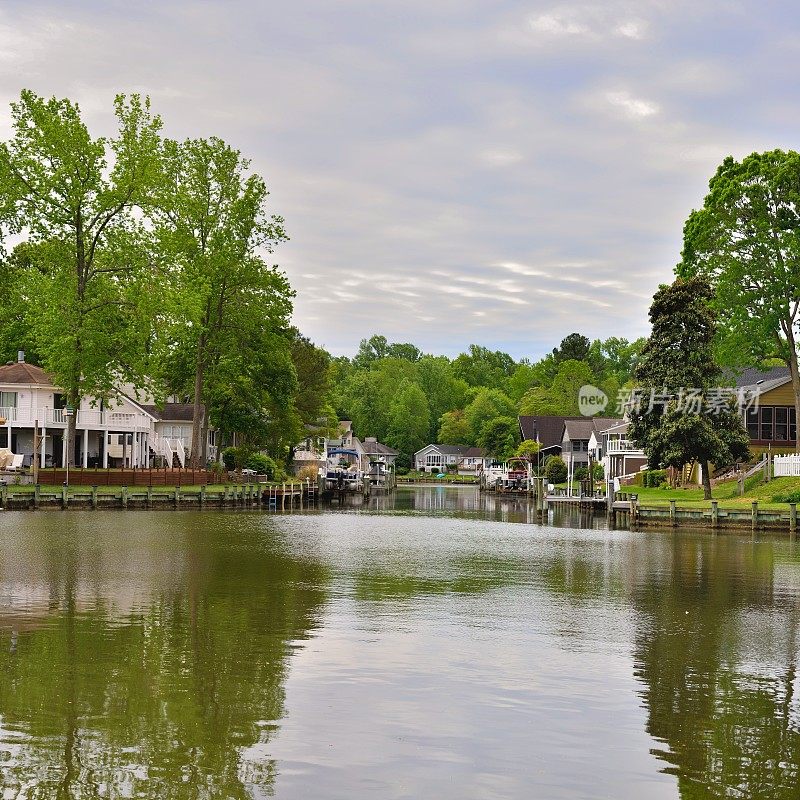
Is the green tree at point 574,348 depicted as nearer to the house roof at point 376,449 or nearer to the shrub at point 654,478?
the house roof at point 376,449

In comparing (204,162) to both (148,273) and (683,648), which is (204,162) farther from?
(683,648)

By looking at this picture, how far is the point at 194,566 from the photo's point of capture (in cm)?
2608

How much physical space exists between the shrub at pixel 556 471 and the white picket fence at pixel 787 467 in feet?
172

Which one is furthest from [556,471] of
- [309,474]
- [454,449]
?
[454,449]

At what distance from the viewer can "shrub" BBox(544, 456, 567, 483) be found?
358ft

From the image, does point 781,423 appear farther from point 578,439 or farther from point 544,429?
point 544,429

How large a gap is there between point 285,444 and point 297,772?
77468 millimetres

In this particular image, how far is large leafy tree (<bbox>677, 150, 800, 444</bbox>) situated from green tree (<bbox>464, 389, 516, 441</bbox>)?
396 ft

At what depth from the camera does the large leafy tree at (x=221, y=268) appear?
6438 cm

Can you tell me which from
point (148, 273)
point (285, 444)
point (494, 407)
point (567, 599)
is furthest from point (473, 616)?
point (494, 407)

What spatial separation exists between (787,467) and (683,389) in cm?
658

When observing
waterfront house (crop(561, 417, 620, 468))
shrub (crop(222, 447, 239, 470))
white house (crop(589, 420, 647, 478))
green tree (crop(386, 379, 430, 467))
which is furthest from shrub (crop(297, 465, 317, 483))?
green tree (crop(386, 379, 430, 467))

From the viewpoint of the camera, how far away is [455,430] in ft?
630

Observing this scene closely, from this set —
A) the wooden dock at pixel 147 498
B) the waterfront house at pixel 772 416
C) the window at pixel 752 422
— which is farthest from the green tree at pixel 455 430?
the wooden dock at pixel 147 498
